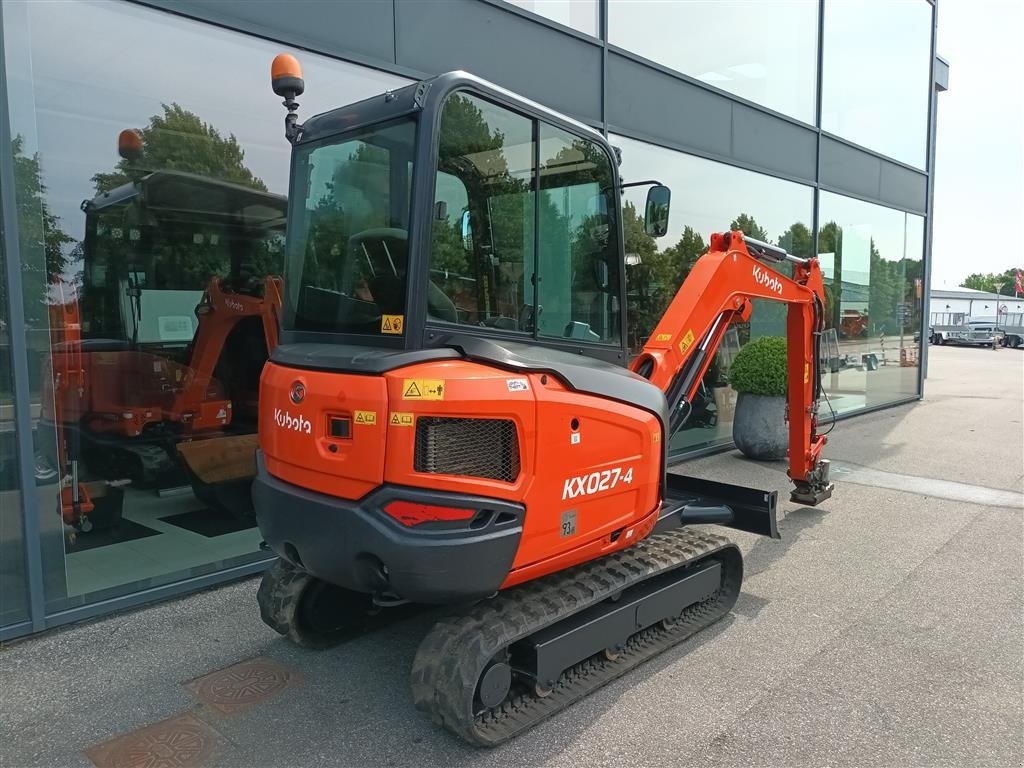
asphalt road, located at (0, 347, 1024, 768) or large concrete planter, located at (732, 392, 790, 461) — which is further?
large concrete planter, located at (732, 392, 790, 461)

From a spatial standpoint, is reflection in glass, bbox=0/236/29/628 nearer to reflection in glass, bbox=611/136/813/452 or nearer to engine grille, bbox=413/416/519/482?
engine grille, bbox=413/416/519/482

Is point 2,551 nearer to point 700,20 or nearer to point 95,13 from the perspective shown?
point 95,13

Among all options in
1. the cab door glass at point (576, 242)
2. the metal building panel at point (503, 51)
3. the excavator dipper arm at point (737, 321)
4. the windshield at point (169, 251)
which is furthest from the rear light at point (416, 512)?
the metal building panel at point (503, 51)

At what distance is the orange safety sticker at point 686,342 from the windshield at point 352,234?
7.30 ft

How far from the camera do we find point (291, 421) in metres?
3.07

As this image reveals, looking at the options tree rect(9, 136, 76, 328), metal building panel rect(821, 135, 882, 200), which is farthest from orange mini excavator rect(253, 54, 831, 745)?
metal building panel rect(821, 135, 882, 200)

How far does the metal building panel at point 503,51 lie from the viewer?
5781mm

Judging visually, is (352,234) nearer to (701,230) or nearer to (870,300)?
(701,230)

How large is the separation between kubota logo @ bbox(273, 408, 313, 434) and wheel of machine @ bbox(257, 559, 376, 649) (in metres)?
1.03

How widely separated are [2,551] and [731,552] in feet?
13.8

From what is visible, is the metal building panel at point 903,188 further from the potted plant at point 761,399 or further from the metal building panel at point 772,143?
the potted plant at point 761,399

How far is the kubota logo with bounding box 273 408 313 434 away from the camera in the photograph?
2.98 meters

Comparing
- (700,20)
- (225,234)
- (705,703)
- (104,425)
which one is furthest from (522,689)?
(700,20)

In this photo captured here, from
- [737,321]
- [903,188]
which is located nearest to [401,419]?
[737,321]
